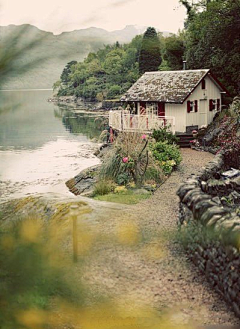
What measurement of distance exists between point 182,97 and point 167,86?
191cm

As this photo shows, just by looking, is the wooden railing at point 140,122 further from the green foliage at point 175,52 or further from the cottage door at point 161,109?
the green foliage at point 175,52

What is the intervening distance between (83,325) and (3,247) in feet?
1.12

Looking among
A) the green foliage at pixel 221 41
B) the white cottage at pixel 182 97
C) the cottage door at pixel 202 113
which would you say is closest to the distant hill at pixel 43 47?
the white cottage at pixel 182 97

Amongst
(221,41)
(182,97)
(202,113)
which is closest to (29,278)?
(182,97)

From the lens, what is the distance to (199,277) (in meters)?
6.79

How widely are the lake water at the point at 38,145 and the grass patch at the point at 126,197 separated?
249 cm

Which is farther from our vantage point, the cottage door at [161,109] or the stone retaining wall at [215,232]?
the cottage door at [161,109]

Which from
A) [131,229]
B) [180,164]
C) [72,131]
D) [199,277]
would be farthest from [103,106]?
[131,229]

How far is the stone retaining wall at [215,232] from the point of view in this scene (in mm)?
1368

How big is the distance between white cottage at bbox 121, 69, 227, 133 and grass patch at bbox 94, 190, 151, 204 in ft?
35.7

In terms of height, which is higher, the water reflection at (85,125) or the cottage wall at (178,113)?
the cottage wall at (178,113)

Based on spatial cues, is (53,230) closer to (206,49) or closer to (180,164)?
(180,164)

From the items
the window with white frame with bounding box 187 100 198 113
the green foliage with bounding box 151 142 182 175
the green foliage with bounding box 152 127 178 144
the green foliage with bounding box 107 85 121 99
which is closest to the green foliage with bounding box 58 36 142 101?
the green foliage with bounding box 107 85 121 99

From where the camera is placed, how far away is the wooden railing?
20.9 metres
